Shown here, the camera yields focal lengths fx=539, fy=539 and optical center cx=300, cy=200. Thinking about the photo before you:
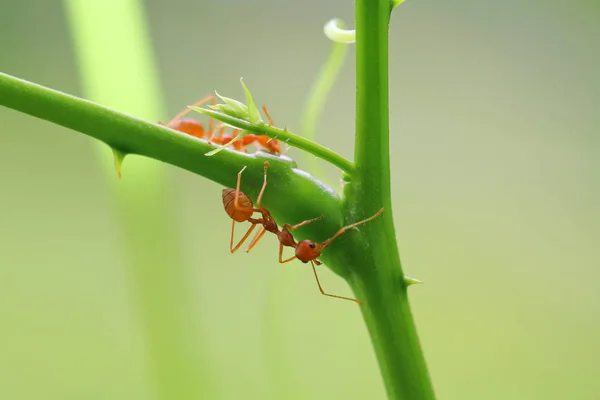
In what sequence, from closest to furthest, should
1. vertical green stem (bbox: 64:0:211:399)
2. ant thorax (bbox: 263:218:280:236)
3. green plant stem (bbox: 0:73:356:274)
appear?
1. green plant stem (bbox: 0:73:356:274)
2. ant thorax (bbox: 263:218:280:236)
3. vertical green stem (bbox: 64:0:211:399)

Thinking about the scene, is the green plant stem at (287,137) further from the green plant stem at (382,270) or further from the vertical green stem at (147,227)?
the vertical green stem at (147,227)

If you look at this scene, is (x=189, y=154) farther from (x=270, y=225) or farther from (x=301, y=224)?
(x=270, y=225)

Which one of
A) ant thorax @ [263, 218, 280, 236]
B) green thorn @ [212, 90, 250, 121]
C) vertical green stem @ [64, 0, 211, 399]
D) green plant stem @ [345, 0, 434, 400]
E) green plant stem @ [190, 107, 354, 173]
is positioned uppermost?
vertical green stem @ [64, 0, 211, 399]

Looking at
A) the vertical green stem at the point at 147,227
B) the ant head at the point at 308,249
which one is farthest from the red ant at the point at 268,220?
the vertical green stem at the point at 147,227

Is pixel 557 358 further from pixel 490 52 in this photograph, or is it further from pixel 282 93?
pixel 282 93

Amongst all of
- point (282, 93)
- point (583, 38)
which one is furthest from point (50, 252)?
point (583, 38)

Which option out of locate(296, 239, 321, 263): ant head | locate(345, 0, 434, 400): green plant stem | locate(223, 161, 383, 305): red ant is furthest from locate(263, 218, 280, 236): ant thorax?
locate(345, 0, 434, 400): green plant stem

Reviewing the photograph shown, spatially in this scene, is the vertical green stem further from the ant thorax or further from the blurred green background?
the ant thorax
